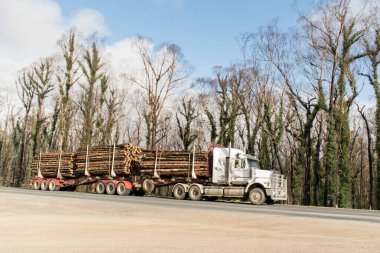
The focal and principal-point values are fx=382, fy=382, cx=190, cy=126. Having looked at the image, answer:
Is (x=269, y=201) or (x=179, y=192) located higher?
(x=179, y=192)

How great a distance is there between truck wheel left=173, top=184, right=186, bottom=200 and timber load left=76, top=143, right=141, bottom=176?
4159 millimetres

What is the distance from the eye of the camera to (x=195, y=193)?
79.6ft

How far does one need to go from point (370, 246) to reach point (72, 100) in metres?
46.1

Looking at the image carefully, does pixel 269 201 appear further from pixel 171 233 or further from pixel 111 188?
pixel 171 233

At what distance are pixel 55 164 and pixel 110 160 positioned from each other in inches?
232

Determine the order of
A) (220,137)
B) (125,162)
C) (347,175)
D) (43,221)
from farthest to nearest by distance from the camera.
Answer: (220,137)
(347,175)
(125,162)
(43,221)

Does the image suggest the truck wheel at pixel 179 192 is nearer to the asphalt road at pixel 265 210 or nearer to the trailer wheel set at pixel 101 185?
the trailer wheel set at pixel 101 185

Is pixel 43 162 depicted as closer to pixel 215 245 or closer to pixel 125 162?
pixel 125 162

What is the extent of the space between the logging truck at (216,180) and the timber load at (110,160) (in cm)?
52

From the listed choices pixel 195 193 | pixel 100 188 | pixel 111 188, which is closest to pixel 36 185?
pixel 100 188

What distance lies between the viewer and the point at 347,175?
3111cm

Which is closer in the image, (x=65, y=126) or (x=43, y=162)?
(x=43, y=162)

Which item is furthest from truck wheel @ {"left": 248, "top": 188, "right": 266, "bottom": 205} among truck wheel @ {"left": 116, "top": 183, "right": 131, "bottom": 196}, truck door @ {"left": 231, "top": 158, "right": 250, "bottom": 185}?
truck wheel @ {"left": 116, "top": 183, "right": 131, "bottom": 196}

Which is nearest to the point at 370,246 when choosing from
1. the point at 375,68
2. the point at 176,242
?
the point at 176,242
